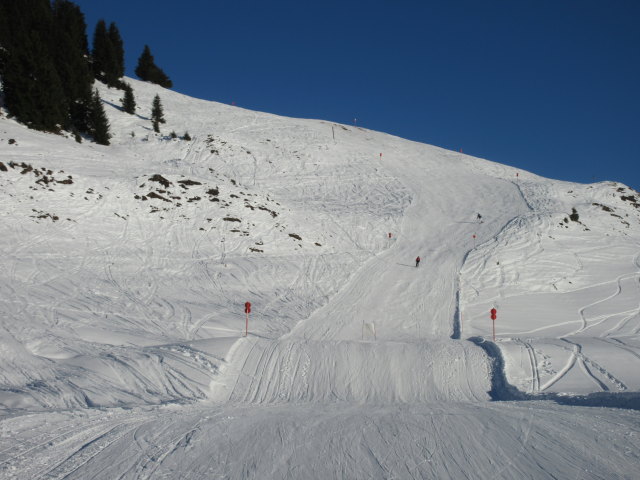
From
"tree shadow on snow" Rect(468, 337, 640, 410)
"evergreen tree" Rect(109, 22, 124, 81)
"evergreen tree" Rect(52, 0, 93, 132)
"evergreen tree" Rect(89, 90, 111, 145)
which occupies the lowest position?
"tree shadow on snow" Rect(468, 337, 640, 410)

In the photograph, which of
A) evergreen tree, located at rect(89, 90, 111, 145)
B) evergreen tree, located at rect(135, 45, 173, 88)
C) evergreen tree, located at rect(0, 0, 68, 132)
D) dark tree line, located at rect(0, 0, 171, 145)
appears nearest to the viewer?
evergreen tree, located at rect(0, 0, 68, 132)

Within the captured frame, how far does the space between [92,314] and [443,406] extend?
39.6 feet

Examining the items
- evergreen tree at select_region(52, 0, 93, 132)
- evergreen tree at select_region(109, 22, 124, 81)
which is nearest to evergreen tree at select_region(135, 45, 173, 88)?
evergreen tree at select_region(109, 22, 124, 81)

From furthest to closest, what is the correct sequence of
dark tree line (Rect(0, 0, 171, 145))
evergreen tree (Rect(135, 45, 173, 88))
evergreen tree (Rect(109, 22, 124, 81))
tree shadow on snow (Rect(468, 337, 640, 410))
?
evergreen tree (Rect(135, 45, 173, 88)), evergreen tree (Rect(109, 22, 124, 81)), dark tree line (Rect(0, 0, 171, 145)), tree shadow on snow (Rect(468, 337, 640, 410))

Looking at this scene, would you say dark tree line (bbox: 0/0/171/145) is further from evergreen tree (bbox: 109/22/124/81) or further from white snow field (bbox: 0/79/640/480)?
white snow field (bbox: 0/79/640/480)

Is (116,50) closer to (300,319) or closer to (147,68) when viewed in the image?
(147,68)

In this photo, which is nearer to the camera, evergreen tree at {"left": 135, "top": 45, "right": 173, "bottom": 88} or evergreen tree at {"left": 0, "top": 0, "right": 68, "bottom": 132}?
evergreen tree at {"left": 0, "top": 0, "right": 68, "bottom": 132}

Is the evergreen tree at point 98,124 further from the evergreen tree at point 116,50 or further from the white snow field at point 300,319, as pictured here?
the evergreen tree at point 116,50

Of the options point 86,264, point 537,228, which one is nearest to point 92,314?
point 86,264

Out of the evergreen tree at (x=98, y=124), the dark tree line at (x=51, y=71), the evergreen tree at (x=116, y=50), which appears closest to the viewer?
the dark tree line at (x=51, y=71)

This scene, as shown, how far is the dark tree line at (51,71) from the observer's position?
29.0 m

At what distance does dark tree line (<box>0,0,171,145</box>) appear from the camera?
2902 centimetres

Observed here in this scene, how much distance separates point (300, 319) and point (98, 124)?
2981 centimetres

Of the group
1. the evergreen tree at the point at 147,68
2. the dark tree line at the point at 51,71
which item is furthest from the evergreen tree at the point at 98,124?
the evergreen tree at the point at 147,68
